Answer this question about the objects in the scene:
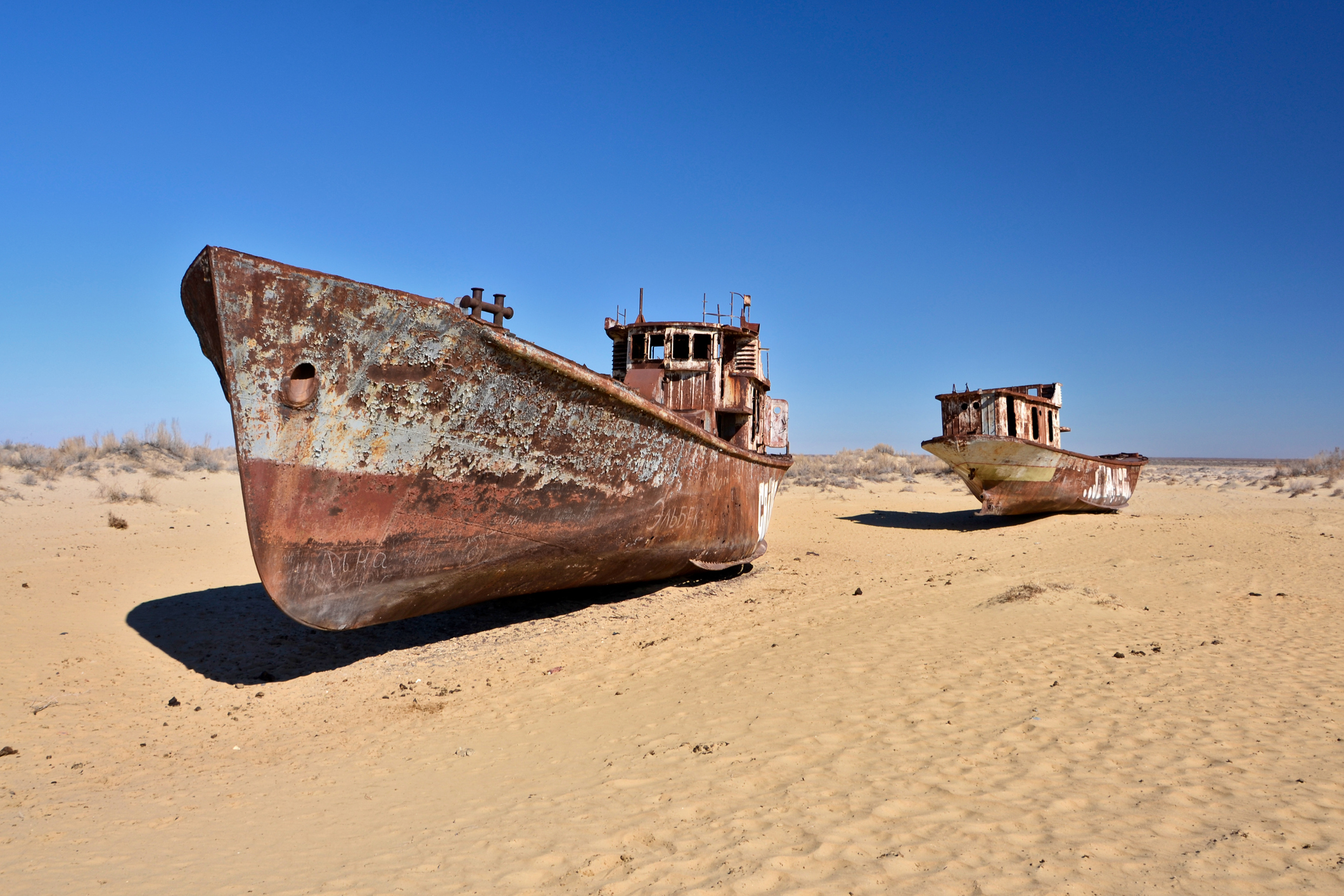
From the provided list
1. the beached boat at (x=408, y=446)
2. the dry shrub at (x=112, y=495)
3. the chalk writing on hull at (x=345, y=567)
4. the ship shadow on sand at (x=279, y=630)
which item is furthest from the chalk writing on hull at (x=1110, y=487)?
the dry shrub at (x=112, y=495)

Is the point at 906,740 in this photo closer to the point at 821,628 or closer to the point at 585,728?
the point at 585,728

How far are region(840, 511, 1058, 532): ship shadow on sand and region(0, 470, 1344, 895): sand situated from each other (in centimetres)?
701

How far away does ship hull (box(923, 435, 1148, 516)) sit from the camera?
14430 millimetres

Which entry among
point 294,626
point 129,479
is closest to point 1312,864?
point 294,626

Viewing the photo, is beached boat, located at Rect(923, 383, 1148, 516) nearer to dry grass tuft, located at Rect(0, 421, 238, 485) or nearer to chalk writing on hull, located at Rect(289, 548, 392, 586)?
chalk writing on hull, located at Rect(289, 548, 392, 586)

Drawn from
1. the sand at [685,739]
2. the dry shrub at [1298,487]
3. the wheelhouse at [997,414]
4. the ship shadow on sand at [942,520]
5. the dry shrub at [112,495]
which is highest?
the wheelhouse at [997,414]

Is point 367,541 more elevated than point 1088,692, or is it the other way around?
point 367,541

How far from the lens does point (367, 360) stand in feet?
15.5

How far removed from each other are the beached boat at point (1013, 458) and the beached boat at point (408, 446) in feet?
33.7

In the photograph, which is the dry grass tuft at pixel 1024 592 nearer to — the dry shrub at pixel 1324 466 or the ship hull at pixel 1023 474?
the ship hull at pixel 1023 474

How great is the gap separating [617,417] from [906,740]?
3447 mm

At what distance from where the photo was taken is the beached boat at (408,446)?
14.6 ft

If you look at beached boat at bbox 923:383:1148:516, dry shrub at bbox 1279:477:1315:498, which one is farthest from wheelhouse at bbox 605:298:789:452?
dry shrub at bbox 1279:477:1315:498

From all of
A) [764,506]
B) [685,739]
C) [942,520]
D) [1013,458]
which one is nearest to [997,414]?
[1013,458]
